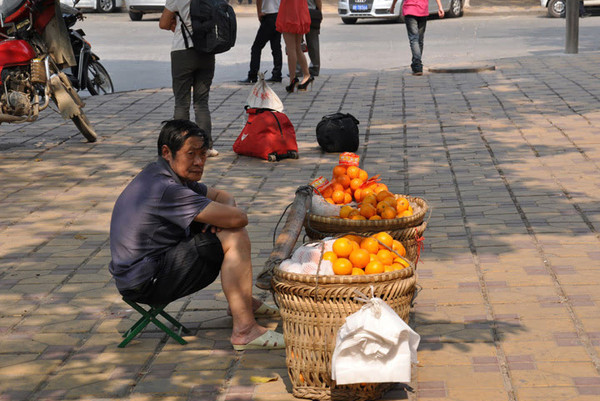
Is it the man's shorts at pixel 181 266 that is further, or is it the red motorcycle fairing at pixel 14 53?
the red motorcycle fairing at pixel 14 53

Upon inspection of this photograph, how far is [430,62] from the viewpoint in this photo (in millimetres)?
17062

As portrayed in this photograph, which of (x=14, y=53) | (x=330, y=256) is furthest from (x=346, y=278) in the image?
(x=14, y=53)

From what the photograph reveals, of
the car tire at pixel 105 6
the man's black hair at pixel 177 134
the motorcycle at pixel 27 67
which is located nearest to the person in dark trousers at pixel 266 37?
the motorcycle at pixel 27 67

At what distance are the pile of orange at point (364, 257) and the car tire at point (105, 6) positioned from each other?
1088 inches

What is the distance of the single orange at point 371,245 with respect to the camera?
4.33 m

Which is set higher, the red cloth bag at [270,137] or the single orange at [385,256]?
the single orange at [385,256]

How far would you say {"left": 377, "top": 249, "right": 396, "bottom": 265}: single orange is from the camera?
424 cm

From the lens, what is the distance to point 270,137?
912 centimetres

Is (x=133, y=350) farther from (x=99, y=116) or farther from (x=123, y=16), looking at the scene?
(x=123, y=16)

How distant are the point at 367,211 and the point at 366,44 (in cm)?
1595

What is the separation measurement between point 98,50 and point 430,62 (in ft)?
24.7

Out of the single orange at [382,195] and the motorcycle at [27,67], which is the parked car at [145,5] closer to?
the motorcycle at [27,67]

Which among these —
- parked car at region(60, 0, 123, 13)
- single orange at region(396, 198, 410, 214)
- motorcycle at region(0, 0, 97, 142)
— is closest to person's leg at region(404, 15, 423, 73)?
Answer: motorcycle at region(0, 0, 97, 142)

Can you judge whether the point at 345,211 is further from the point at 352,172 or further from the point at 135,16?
the point at 135,16
